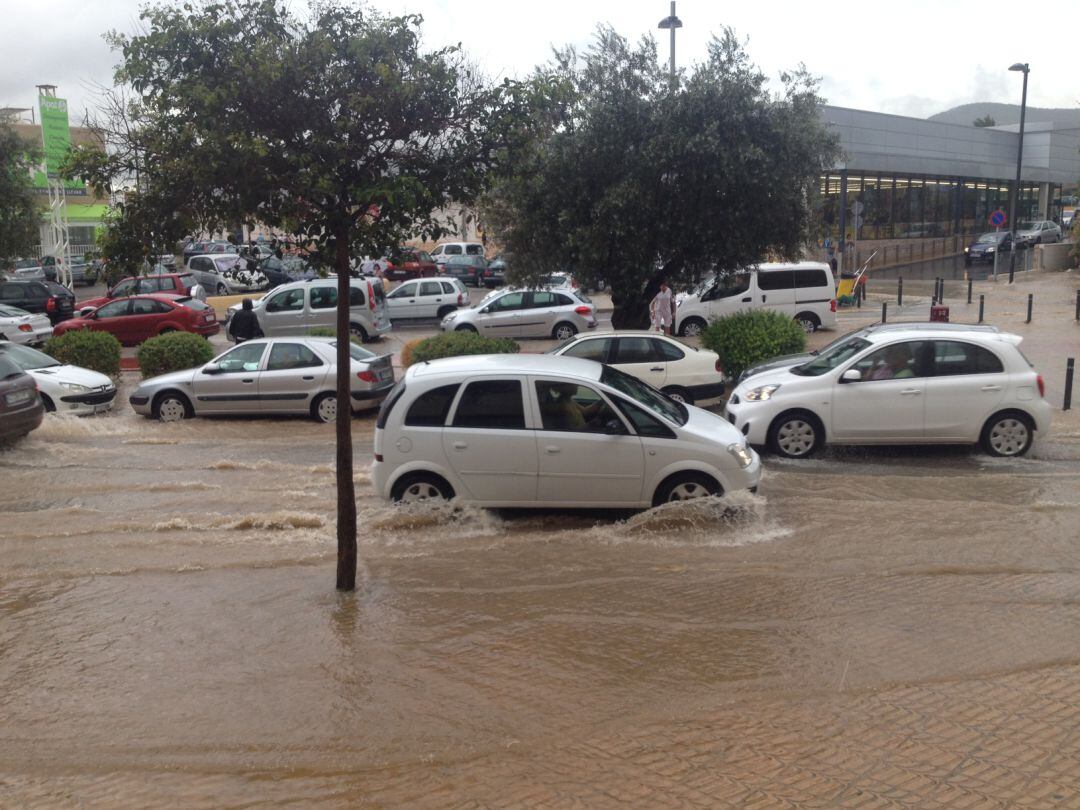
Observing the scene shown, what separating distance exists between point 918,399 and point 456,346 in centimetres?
694

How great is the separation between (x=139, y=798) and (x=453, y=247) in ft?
134

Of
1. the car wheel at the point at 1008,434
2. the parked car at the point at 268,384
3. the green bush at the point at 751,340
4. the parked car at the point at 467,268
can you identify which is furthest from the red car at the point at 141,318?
the parked car at the point at 467,268

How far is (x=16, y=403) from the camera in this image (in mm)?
13141

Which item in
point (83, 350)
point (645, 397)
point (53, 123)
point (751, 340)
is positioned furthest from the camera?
point (53, 123)

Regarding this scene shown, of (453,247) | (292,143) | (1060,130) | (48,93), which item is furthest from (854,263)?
(292,143)

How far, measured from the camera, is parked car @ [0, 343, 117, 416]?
49.8ft

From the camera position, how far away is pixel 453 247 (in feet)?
147

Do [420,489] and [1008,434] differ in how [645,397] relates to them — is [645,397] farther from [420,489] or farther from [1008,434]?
[1008,434]

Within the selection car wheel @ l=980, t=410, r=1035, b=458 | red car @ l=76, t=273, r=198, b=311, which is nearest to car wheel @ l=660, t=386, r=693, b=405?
car wheel @ l=980, t=410, r=1035, b=458

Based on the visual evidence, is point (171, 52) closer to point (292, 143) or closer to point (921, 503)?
point (292, 143)

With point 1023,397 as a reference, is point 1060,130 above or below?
above

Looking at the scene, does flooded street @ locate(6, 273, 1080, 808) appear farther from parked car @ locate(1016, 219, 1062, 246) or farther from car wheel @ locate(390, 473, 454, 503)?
parked car @ locate(1016, 219, 1062, 246)

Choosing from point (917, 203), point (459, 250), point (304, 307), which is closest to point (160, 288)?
point (304, 307)

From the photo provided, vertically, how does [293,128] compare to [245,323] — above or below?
above
